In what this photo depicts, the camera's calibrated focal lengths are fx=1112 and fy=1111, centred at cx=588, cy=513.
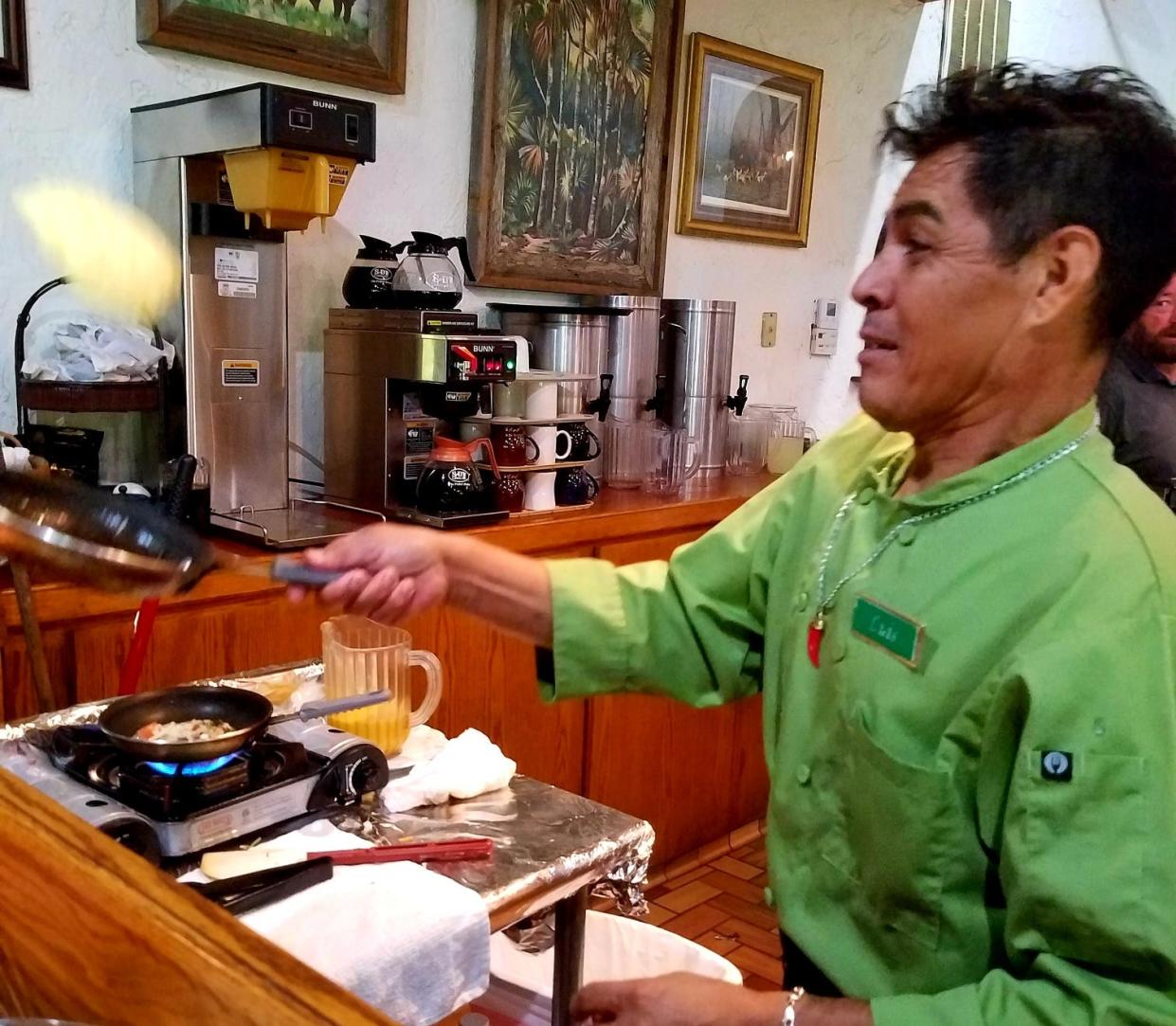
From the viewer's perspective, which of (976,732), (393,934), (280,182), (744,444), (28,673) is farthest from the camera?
(744,444)

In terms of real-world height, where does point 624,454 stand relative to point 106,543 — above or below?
below

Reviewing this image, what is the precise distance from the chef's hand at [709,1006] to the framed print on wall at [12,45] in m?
1.69

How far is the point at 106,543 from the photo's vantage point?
0.95 m

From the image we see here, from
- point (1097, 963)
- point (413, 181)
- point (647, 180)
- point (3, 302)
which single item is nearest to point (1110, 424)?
point (647, 180)

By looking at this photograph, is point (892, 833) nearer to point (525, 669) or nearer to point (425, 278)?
point (525, 669)

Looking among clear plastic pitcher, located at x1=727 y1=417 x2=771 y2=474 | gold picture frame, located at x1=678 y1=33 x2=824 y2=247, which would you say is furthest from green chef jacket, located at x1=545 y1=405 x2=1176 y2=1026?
gold picture frame, located at x1=678 y1=33 x2=824 y2=247

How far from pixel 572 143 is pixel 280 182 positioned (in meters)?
1.06

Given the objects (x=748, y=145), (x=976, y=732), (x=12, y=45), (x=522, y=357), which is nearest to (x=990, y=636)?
(x=976, y=732)

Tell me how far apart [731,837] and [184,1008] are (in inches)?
96.1

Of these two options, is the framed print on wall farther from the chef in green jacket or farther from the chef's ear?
the chef's ear

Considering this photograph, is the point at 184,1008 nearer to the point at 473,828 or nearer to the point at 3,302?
the point at 473,828

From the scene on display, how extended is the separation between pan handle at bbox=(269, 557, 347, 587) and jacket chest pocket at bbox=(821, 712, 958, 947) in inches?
19.2

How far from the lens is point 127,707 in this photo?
3.75ft

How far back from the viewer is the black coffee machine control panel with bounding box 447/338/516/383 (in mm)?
1930
